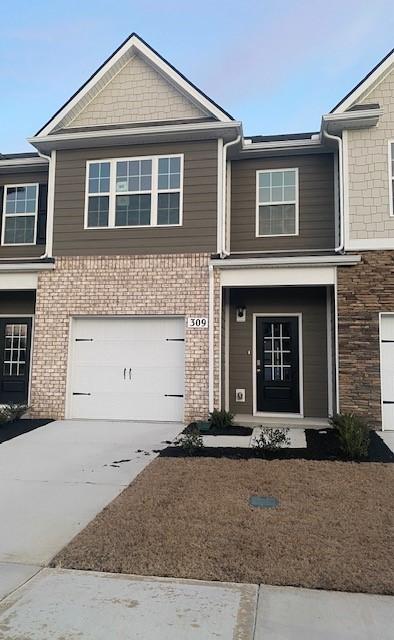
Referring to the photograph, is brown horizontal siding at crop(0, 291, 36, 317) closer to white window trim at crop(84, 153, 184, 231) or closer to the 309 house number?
white window trim at crop(84, 153, 184, 231)

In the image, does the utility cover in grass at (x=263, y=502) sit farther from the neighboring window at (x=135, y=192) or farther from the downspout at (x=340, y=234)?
the neighboring window at (x=135, y=192)

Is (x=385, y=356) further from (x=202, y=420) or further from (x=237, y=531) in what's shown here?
(x=237, y=531)

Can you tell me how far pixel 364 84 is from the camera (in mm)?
9773

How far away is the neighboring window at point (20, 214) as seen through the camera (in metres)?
11.9

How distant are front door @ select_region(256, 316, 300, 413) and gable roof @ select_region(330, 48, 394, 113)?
→ 14.5ft

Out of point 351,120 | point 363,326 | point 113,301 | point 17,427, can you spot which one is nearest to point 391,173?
point 351,120

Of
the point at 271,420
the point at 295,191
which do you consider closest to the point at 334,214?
the point at 295,191

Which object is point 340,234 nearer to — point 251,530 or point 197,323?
point 197,323

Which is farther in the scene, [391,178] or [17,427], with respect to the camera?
[391,178]

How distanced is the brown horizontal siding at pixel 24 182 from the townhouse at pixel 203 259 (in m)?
0.55

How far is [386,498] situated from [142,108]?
916 cm

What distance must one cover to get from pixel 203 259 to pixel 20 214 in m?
5.15

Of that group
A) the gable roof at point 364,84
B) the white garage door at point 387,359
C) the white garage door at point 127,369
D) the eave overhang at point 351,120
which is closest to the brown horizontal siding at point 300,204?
the eave overhang at point 351,120

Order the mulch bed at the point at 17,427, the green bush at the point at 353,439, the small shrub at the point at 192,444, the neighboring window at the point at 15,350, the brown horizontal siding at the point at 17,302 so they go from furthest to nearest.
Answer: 1. the brown horizontal siding at the point at 17,302
2. the neighboring window at the point at 15,350
3. the mulch bed at the point at 17,427
4. the small shrub at the point at 192,444
5. the green bush at the point at 353,439
